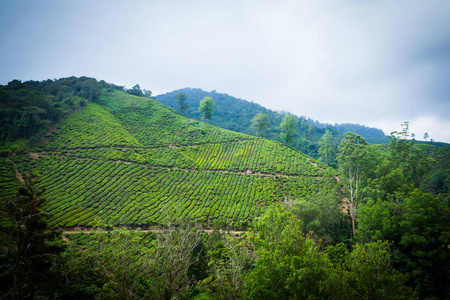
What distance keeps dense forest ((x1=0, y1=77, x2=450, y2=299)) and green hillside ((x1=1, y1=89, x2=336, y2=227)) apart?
0.34m

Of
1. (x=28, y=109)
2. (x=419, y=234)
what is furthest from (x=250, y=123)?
(x=419, y=234)

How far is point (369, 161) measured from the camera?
2747 centimetres

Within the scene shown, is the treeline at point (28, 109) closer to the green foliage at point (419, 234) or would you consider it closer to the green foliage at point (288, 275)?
the green foliage at point (288, 275)

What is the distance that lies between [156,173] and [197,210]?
49.6ft

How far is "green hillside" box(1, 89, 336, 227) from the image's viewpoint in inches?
1164

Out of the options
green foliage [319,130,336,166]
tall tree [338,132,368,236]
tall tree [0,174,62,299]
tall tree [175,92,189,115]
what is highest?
A: tall tree [175,92,189,115]

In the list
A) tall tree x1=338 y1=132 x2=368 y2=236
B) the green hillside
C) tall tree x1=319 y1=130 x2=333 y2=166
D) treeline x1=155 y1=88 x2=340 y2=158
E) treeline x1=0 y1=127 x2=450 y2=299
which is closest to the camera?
treeline x1=0 y1=127 x2=450 y2=299

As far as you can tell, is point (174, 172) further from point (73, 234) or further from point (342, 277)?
point (342, 277)

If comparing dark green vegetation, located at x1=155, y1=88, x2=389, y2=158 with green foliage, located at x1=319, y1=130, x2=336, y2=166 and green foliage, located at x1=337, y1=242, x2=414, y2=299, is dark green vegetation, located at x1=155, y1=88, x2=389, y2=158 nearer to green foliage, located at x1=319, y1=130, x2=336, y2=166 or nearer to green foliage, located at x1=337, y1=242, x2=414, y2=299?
green foliage, located at x1=319, y1=130, x2=336, y2=166

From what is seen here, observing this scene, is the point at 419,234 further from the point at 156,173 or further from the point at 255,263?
the point at 156,173

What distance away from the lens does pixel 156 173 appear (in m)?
41.4

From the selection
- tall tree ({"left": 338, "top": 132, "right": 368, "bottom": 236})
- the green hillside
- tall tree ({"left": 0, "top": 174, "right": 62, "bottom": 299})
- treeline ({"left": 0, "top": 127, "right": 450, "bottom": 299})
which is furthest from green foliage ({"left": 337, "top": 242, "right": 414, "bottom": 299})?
tall tree ({"left": 338, "top": 132, "right": 368, "bottom": 236})

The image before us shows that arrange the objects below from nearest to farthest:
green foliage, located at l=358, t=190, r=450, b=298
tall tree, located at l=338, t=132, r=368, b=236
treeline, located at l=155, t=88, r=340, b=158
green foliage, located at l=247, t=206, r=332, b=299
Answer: green foliage, located at l=247, t=206, r=332, b=299, green foliage, located at l=358, t=190, r=450, b=298, tall tree, located at l=338, t=132, r=368, b=236, treeline, located at l=155, t=88, r=340, b=158

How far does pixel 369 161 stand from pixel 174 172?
3639 centimetres
